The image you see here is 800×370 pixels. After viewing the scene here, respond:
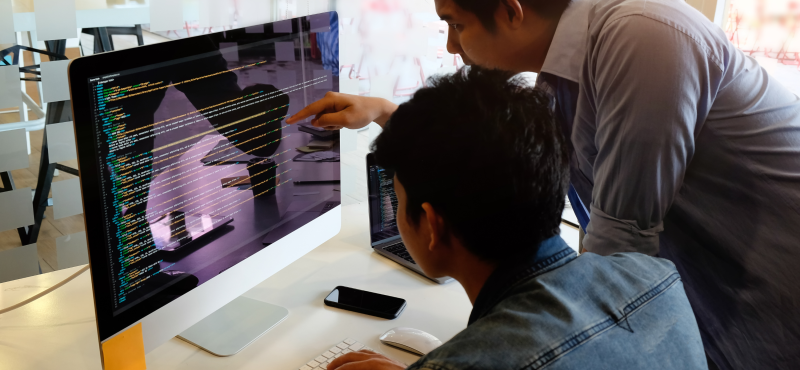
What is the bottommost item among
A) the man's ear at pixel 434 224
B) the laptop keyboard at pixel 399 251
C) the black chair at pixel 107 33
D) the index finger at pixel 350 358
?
the laptop keyboard at pixel 399 251

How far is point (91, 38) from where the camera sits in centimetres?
181

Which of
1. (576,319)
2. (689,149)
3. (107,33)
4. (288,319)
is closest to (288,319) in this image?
(288,319)

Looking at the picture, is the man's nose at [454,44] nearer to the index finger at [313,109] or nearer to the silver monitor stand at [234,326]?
the index finger at [313,109]

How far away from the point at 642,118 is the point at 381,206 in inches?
25.6

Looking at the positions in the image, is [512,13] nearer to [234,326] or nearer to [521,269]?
[521,269]

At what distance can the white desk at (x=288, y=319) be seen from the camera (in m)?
0.98

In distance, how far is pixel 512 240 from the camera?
29.3 inches

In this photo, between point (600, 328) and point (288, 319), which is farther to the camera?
point (288, 319)

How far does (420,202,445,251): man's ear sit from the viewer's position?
2.45ft

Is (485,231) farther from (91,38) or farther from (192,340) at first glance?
(91,38)

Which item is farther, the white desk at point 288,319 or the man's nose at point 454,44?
the man's nose at point 454,44

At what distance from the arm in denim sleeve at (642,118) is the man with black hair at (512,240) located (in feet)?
0.54

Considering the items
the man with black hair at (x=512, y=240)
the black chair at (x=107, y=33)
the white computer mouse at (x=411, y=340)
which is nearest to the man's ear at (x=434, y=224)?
the man with black hair at (x=512, y=240)

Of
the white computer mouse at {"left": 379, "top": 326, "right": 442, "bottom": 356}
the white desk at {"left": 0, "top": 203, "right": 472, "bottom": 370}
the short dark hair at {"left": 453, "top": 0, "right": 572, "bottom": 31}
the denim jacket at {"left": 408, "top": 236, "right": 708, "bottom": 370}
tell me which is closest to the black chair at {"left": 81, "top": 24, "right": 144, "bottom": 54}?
the white desk at {"left": 0, "top": 203, "right": 472, "bottom": 370}
